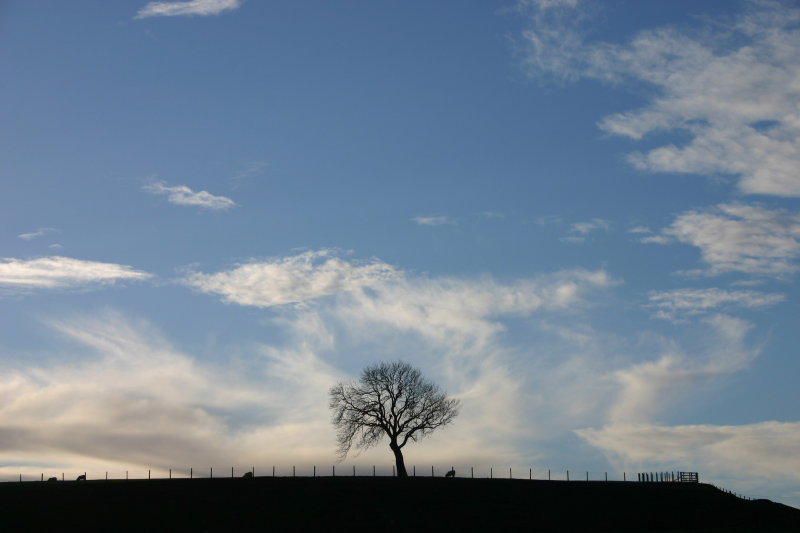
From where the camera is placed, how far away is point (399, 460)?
106 m

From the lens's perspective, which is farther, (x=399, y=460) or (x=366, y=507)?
(x=399, y=460)

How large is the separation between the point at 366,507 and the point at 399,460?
82.9ft

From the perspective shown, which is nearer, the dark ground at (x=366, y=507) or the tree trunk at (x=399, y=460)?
the dark ground at (x=366, y=507)

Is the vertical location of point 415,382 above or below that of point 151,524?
above

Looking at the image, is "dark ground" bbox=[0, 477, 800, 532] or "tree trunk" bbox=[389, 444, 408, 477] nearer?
"dark ground" bbox=[0, 477, 800, 532]

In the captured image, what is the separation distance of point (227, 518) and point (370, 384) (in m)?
37.3

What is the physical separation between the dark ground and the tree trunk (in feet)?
30.1

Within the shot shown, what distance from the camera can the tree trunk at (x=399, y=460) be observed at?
340 ft

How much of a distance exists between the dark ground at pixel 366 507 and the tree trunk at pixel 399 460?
9189 millimetres

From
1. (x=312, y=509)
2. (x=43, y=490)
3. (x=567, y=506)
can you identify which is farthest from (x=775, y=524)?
(x=43, y=490)

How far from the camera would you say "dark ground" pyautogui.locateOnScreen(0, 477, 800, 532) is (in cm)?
7475

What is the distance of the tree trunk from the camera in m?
104

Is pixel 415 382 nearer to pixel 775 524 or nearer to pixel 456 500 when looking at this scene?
pixel 456 500

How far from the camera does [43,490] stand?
82.1m
